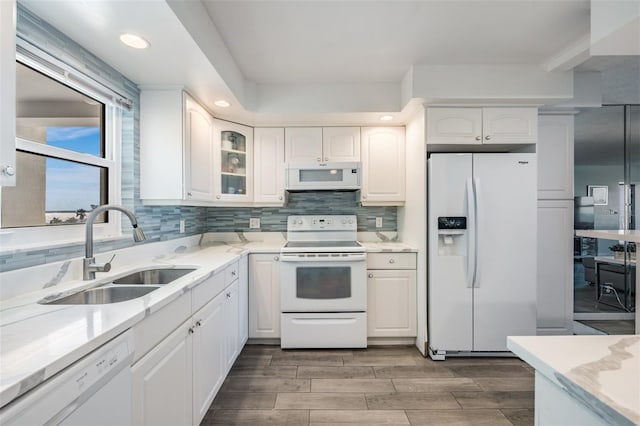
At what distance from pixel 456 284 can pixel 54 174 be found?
279 cm

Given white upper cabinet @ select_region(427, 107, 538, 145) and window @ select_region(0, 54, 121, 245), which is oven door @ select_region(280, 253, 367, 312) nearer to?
white upper cabinet @ select_region(427, 107, 538, 145)

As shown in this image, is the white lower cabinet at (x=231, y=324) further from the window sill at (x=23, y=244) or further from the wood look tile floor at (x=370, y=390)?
the window sill at (x=23, y=244)

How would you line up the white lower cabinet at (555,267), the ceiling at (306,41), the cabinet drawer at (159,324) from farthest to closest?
1. the white lower cabinet at (555,267)
2. the ceiling at (306,41)
3. the cabinet drawer at (159,324)

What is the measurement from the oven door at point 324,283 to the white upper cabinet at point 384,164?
729 millimetres

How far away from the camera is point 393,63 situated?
238 cm

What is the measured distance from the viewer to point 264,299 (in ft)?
8.91

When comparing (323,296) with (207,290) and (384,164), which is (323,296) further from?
(384,164)

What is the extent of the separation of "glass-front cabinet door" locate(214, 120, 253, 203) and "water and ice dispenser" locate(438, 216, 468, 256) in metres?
1.83

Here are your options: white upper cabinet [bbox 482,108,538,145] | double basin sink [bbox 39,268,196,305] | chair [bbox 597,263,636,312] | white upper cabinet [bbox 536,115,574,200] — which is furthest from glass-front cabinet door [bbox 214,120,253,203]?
chair [bbox 597,263,636,312]

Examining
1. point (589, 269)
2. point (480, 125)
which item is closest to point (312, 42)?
point (480, 125)

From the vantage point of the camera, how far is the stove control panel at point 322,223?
3209 millimetres

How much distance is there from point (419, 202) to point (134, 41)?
228cm

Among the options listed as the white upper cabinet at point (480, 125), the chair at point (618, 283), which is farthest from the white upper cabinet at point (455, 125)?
the chair at point (618, 283)

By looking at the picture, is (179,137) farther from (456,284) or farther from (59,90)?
(456,284)
